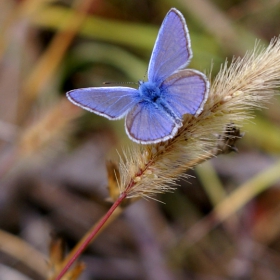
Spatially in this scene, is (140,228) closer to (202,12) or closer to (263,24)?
(202,12)

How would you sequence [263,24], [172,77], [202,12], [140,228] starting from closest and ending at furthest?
[172,77] → [140,228] → [202,12] → [263,24]

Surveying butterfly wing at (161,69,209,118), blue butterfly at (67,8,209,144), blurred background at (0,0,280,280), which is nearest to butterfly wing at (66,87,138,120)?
blue butterfly at (67,8,209,144)

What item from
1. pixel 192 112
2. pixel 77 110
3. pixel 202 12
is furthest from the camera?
pixel 202 12

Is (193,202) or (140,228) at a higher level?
(193,202)

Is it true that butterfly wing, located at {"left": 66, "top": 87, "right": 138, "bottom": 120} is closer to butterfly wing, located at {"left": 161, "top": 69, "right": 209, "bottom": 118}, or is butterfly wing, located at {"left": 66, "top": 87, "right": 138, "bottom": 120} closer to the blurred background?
butterfly wing, located at {"left": 161, "top": 69, "right": 209, "bottom": 118}

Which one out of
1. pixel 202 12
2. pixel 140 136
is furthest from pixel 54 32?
pixel 140 136

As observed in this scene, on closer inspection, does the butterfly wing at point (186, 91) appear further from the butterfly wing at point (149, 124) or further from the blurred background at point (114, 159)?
the blurred background at point (114, 159)

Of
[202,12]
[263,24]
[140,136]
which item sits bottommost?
[140,136]
